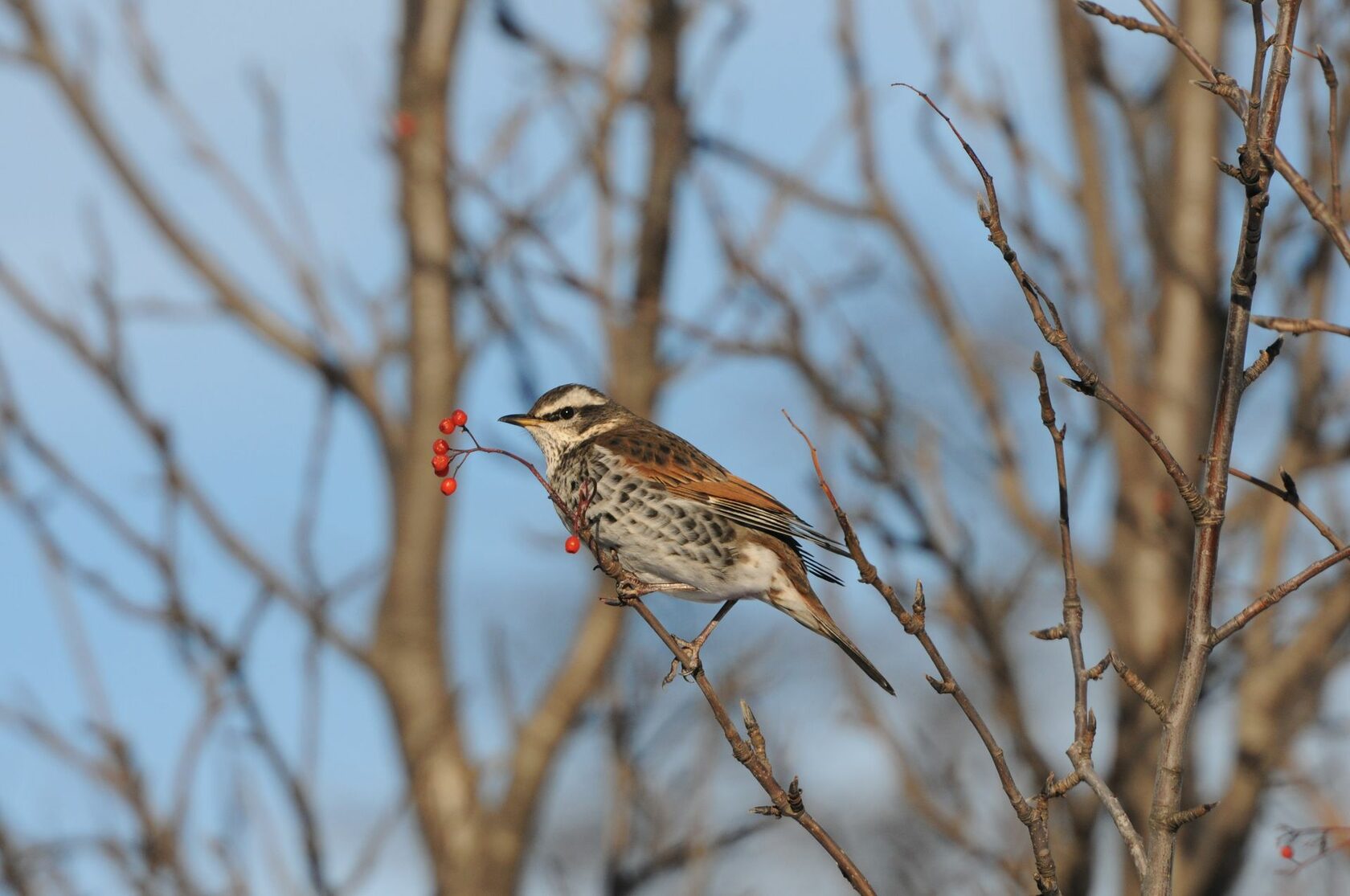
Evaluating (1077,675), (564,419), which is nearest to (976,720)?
(1077,675)

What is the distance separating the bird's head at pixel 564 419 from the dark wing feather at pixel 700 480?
24cm

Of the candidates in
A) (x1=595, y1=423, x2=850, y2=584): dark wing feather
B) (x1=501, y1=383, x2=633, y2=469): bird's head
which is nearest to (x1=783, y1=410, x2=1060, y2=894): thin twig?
(x1=595, y1=423, x2=850, y2=584): dark wing feather

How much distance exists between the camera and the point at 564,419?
5227mm

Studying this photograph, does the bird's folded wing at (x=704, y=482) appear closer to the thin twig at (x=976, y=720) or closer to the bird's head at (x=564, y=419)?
the bird's head at (x=564, y=419)

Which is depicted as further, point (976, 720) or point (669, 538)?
point (669, 538)

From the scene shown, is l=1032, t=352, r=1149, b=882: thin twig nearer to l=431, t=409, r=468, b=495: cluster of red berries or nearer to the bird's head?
l=431, t=409, r=468, b=495: cluster of red berries

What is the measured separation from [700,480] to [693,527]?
20 centimetres

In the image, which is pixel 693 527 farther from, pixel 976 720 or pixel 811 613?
pixel 976 720

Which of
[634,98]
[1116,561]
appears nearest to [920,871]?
[1116,561]

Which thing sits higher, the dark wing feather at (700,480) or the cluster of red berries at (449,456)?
the dark wing feather at (700,480)

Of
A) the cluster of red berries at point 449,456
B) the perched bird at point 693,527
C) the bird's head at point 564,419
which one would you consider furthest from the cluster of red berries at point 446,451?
the bird's head at point 564,419

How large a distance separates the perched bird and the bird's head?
31cm

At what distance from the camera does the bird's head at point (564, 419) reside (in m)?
5.19

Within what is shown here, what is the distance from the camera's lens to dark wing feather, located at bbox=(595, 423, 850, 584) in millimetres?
4559
